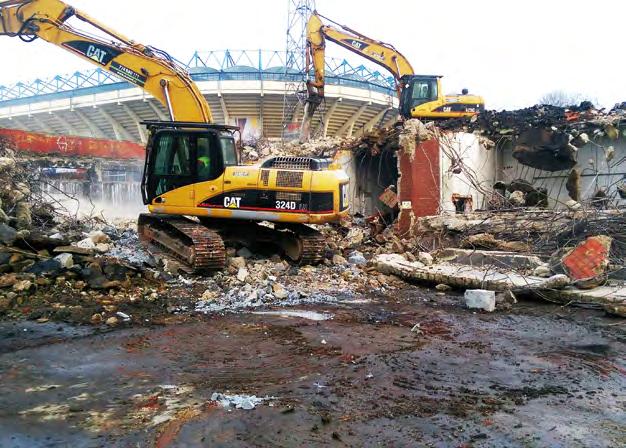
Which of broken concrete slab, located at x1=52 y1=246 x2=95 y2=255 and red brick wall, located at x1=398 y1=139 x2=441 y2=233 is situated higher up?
red brick wall, located at x1=398 y1=139 x2=441 y2=233

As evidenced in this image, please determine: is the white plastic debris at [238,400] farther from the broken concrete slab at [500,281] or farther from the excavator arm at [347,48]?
the excavator arm at [347,48]

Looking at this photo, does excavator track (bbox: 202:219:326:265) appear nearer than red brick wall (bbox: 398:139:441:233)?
Yes

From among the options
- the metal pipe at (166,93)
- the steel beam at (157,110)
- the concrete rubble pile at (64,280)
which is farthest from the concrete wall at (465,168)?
the steel beam at (157,110)

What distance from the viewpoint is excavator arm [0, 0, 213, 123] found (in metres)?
10.2

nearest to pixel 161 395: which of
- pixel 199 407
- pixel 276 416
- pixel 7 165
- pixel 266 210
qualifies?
pixel 199 407

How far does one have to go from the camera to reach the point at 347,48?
685 inches

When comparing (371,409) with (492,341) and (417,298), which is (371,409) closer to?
(492,341)

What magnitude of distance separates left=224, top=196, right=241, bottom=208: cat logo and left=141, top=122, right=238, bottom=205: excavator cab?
425 millimetres

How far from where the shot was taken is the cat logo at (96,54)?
1028cm

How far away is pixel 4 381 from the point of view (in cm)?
384

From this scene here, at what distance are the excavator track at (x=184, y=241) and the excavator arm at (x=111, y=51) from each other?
99.0 inches

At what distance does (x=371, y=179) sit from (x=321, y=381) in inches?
461

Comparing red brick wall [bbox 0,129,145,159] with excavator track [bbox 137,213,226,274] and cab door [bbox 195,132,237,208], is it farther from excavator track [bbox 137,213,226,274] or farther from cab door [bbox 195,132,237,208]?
cab door [bbox 195,132,237,208]

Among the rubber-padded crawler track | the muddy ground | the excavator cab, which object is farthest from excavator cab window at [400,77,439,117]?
the muddy ground
